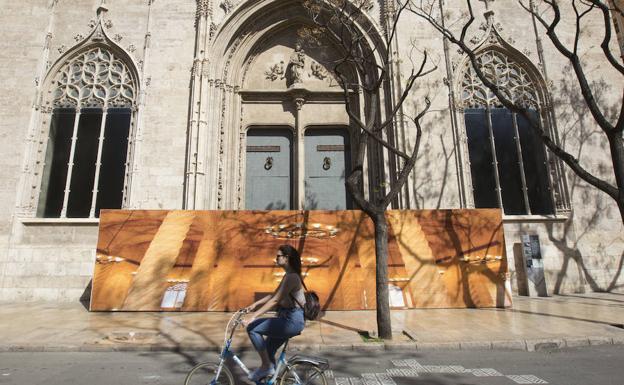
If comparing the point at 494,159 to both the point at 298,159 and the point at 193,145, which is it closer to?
the point at 298,159

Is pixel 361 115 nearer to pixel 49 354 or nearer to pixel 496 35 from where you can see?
pixel 496 35

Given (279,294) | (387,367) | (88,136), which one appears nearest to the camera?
(279,294)

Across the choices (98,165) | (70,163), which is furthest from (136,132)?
(70,163)

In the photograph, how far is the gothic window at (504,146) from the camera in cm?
1402

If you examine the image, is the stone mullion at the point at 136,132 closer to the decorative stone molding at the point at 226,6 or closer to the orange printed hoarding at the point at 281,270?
the orange printed hoarding at the point at 281,270

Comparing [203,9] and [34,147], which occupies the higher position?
[203,9]

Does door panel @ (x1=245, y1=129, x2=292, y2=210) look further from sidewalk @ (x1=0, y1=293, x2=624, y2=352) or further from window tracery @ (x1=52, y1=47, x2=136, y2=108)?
sidewalk @ (x1=0, y1=293, x2=624, y2=352)

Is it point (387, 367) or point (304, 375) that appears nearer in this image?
point (304, 375)

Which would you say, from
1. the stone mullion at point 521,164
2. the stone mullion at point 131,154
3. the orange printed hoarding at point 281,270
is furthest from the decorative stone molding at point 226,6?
the stone mullion at point 521,164

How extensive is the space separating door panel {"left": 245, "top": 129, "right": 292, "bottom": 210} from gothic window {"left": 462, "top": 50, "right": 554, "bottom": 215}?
7342mm

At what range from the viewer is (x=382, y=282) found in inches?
310

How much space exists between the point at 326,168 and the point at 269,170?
7.86ft

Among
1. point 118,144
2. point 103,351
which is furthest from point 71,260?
point 103,351

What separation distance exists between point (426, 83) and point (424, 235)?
6543 millimetres
